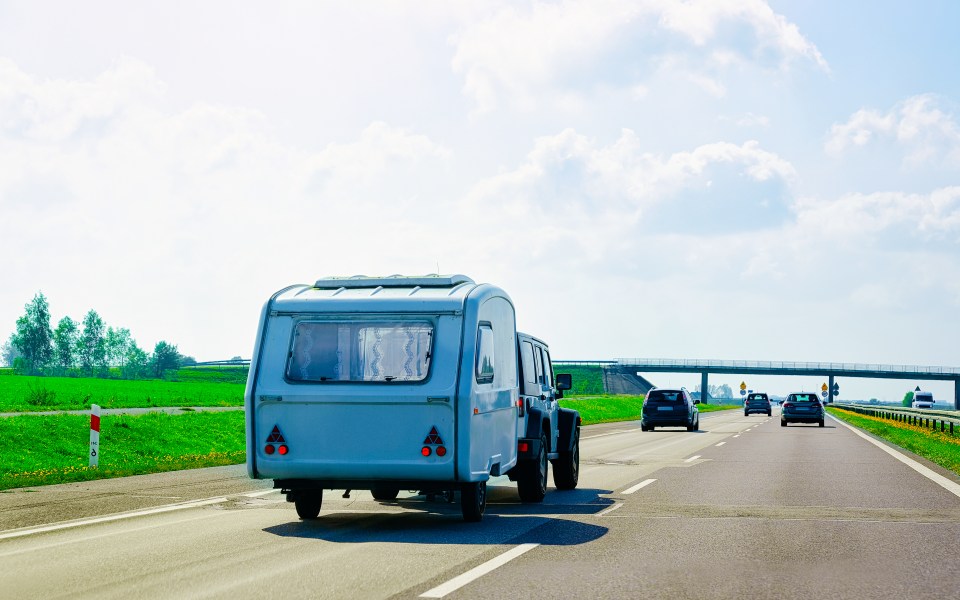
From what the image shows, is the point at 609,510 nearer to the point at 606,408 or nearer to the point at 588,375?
the point at 606,408

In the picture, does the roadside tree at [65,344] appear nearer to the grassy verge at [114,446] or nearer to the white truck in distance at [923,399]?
the white truck in distance at [923,399]

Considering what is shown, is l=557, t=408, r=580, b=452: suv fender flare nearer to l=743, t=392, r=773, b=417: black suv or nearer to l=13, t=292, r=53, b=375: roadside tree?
l=743, t=392, r=773, b=417: black suv

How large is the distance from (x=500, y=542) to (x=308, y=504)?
2807 millimetres

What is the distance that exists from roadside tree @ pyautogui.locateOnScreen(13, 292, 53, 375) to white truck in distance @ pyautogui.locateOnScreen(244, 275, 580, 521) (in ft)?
535

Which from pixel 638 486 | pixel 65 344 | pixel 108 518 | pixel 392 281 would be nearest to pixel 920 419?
pixel 638 486

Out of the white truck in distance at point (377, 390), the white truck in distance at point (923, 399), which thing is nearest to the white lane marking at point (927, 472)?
the white truck in distance at point (377, 390)

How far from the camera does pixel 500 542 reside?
9.48 meters

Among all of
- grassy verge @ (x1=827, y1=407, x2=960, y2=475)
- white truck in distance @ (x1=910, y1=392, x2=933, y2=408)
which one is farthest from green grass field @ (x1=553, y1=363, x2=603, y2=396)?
grassy verge @ (x1=827, y1=407, x2=960, y2=475)

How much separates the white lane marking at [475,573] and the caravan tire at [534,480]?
3.77m

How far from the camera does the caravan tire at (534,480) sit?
42.9ft

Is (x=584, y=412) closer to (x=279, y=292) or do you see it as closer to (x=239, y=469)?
(x=239, y=469)

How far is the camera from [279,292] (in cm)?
1132

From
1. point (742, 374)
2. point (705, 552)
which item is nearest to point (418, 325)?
point (705, 552)

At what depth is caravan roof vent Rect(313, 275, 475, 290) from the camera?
1121 centimetres
